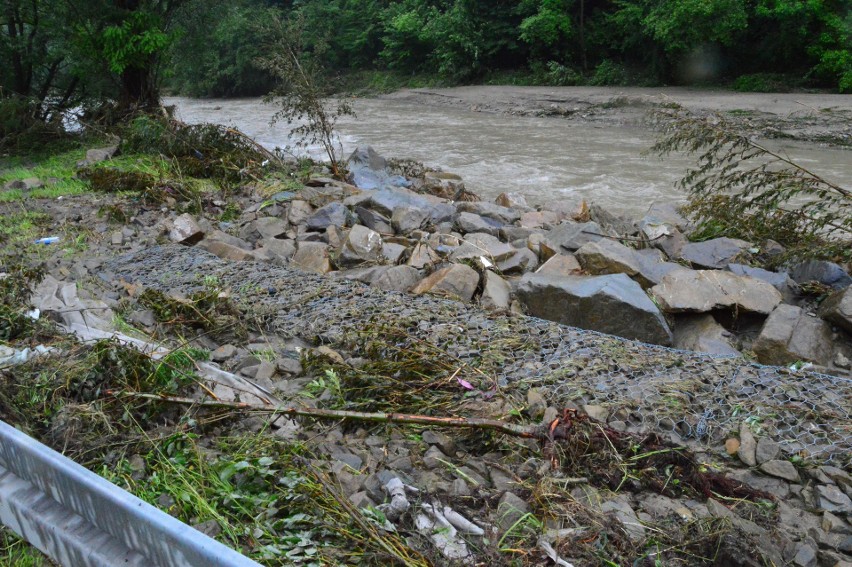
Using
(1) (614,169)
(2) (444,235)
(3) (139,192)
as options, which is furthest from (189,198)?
(1) (614,169)

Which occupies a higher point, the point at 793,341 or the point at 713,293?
the point at 713,293

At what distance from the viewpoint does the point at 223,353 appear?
4355mm

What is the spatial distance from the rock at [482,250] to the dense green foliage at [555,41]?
447 inches

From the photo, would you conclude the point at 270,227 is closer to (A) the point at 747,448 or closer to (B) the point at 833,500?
(A) the point at 747,448

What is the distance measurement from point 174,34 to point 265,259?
8.73 m

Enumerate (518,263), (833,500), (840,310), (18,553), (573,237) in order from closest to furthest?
1. (18,553)
2. (833,500)
3. (840,310)
4. (518,263)
5. (573,237)

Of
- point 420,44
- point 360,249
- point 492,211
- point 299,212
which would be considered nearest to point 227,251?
point 360,249

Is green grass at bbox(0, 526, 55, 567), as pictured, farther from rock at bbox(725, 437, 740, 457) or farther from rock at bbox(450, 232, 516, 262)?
rock at bbox(450, 232, 516, 262)

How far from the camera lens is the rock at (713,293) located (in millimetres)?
5348

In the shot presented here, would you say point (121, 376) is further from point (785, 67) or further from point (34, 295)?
point (785, 67)

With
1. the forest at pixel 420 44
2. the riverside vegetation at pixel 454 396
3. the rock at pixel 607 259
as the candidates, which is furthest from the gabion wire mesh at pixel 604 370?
the forest at pixel 420 44

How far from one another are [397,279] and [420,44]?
3143cm

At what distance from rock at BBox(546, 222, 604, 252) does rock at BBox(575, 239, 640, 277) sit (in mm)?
680

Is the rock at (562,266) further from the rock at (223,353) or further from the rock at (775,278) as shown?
the rock at (223,353)
